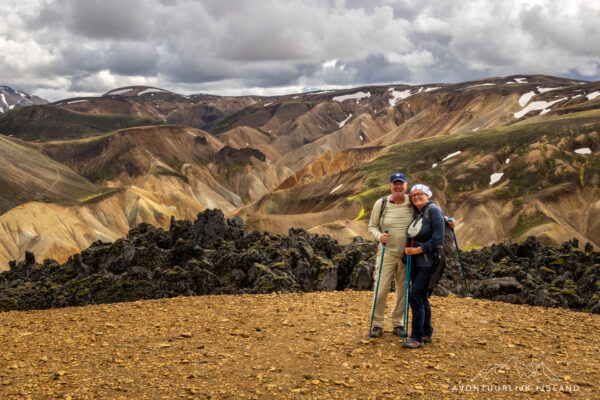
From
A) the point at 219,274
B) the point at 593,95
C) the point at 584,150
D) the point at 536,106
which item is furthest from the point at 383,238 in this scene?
the point at 536,106

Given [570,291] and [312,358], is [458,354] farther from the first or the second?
[570,291]

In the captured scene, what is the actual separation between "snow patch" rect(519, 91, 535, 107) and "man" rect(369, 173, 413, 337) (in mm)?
185771

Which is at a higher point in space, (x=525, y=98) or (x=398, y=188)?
(x=525, y=98)

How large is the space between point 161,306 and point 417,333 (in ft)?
22.7

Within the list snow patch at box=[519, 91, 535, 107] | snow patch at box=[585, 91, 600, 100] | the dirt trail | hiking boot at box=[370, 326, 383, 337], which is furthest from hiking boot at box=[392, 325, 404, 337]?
snow patch at box=[519, 91, 535, 107]

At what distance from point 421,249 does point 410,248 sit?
9.6 inches

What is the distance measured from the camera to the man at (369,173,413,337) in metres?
8.86

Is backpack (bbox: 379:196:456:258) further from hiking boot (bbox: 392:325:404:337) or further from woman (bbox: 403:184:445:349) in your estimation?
hiking boot (bbox: 392:325:404:337)

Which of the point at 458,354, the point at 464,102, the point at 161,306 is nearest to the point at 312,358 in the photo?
the point at 458,354

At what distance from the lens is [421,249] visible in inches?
329

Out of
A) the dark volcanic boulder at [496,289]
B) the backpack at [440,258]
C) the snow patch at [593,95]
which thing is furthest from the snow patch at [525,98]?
the backpack at [440,258]

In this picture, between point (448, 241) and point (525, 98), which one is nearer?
point (448, 241)

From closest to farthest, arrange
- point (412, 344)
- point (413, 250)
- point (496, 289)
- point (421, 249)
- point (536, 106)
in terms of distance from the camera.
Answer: point (421, 249), point (413, 250), point (412, 344), point (496, 289), point (536, 106)

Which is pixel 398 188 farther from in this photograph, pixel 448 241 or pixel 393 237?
pixel 448 241
